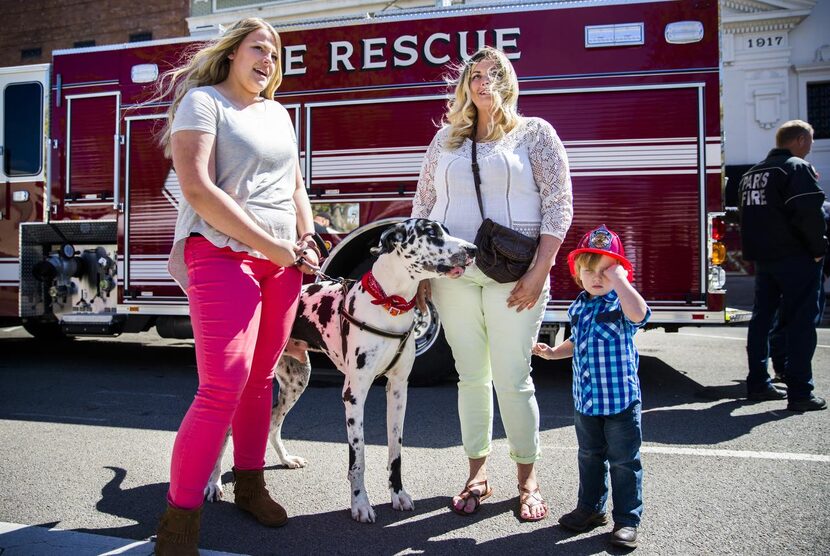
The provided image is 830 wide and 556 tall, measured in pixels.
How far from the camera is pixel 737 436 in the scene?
4230 mm

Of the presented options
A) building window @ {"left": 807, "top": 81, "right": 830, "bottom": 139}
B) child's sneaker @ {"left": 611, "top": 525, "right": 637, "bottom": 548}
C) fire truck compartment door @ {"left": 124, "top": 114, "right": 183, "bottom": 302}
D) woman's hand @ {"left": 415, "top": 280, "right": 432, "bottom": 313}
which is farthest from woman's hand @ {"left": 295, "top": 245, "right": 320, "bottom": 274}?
building window @ {"left": 807, "top": 81, "right": 830, "bottom": 139}

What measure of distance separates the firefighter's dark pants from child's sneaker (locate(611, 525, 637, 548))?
9.24 ft

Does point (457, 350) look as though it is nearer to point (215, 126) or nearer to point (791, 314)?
point (215, 126)

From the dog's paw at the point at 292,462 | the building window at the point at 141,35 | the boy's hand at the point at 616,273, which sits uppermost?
the building window at the point at 141,35

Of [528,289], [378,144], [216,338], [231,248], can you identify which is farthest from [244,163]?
[378,144]

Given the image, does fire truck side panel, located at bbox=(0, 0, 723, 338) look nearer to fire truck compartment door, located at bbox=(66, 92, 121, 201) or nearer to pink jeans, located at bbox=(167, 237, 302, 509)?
fire truck compartment door, located at bbox=(66, 92, 121, 201)

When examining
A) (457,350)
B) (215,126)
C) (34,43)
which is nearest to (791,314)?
(457,350)

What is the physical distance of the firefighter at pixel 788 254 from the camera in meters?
4.85

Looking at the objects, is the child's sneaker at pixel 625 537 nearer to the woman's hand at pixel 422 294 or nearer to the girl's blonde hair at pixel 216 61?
the woman's hand at pixel 422 294

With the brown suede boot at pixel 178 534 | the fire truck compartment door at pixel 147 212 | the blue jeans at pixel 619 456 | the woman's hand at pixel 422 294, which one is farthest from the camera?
the fire truck compartment door at pixel 147 212

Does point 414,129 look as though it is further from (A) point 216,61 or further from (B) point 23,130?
(B) point 23,130

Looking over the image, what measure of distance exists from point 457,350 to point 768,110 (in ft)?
60.8

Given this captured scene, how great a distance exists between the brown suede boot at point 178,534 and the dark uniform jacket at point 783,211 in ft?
14.6

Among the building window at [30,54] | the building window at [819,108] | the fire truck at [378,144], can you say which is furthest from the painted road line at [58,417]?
the building window at [30,54]
